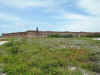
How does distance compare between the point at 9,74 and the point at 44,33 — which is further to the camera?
the point at 44,33

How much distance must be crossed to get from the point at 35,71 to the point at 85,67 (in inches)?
73.1

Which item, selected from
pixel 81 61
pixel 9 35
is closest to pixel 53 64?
pixel 81 61

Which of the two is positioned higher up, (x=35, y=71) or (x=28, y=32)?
(x=28, y=32)

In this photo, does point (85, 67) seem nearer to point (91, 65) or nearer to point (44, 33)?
point (91, 65)

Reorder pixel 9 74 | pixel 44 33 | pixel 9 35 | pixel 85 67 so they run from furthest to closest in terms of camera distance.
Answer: pixel 9 35
pixel 44 33
pixel 85 67
pixel 9 74

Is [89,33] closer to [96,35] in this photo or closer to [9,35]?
[96,35]

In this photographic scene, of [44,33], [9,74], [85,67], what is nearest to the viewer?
[9,74]

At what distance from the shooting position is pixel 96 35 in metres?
20.3

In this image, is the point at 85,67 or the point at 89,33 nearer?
the point at 85,67

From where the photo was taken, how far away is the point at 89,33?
20734 mm

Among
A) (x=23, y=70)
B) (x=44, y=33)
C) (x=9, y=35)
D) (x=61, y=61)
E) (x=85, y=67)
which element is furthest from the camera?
(x=9, y=35)

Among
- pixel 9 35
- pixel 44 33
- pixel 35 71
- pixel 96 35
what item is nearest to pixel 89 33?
pixel 96 35

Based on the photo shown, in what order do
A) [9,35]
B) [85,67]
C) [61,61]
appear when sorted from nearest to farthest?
1. [85,67]
2. [61,61]
3. [9,35]

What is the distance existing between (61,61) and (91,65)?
113 centimetres
